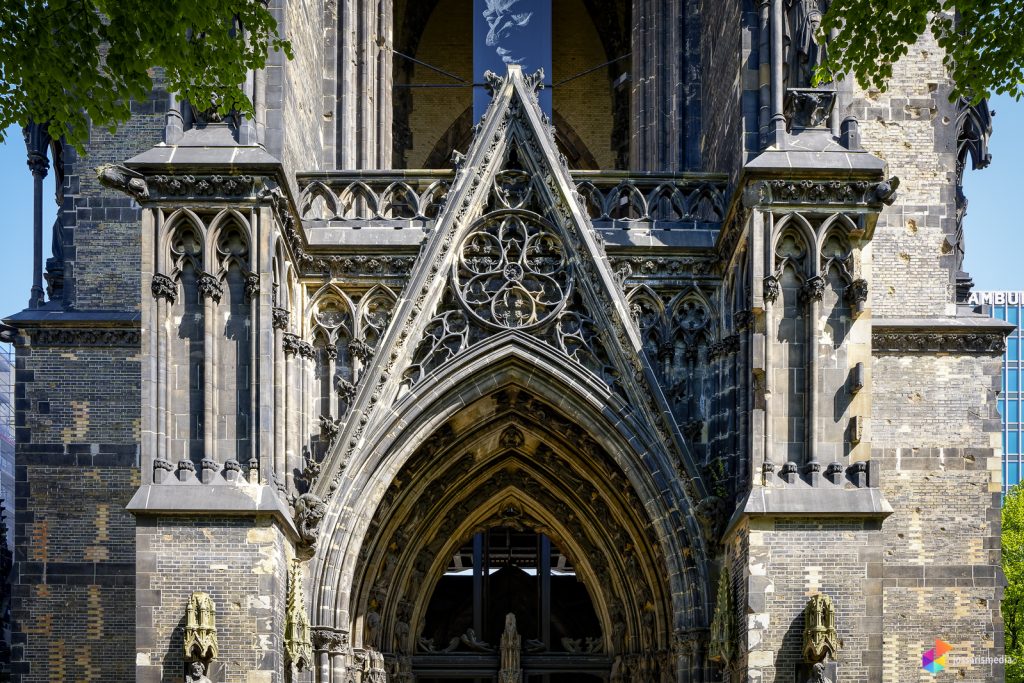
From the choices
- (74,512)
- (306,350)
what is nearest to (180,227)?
(306,350)

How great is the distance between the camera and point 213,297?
51.2ft

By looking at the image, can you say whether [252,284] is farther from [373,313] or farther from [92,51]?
[92,51]

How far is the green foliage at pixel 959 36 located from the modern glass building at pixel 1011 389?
52.0 meters

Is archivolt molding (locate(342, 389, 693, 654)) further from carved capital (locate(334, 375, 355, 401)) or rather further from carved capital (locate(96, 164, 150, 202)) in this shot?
carved capital (locate(96, 164, 150, 202))

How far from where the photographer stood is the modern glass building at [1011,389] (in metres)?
64.1

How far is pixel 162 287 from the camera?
51.2 feet

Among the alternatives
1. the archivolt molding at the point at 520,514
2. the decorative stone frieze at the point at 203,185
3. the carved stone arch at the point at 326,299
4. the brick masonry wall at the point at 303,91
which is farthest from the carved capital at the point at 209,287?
the archivolt molding at the point at 520,514

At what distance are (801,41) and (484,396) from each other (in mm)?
4936

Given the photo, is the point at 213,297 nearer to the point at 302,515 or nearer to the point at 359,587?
the point at 302,515

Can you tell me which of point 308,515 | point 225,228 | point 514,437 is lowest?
point 308,515

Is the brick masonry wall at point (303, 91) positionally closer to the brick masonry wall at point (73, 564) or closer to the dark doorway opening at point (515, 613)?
the brick masonry wall at point (73, 564)

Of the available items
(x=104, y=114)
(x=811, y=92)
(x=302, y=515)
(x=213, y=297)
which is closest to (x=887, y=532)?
(x=811, y=92)

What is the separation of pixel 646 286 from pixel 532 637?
512cm

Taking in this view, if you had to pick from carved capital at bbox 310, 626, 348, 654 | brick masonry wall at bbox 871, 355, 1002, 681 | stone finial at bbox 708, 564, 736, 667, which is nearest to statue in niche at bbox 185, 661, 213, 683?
carved capital at bbox 310, 626, 348, 654
